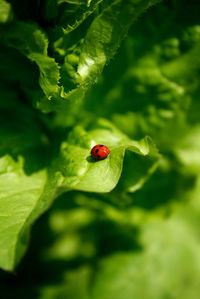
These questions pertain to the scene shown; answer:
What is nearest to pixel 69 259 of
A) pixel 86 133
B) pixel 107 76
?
pixel 86 133

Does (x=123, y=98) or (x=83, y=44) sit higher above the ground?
(x=83, y=44)

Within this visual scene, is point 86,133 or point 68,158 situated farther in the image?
point 86,133

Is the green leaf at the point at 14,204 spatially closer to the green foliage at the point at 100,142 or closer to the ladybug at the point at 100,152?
the green foliage at the point at 100,142

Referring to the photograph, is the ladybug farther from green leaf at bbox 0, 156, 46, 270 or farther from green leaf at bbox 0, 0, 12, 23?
green leaf at bbox 0, 0, 12, 23

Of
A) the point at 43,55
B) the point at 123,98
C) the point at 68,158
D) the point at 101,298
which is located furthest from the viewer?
the point at 101,298

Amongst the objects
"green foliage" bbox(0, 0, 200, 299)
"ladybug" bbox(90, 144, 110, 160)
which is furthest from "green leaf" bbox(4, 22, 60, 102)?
"ladybug" bbox(90, 144, 110, 160)

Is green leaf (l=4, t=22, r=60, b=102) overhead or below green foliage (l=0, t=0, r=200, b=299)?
overhead

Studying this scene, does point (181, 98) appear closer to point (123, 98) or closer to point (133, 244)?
point (123, 98)
